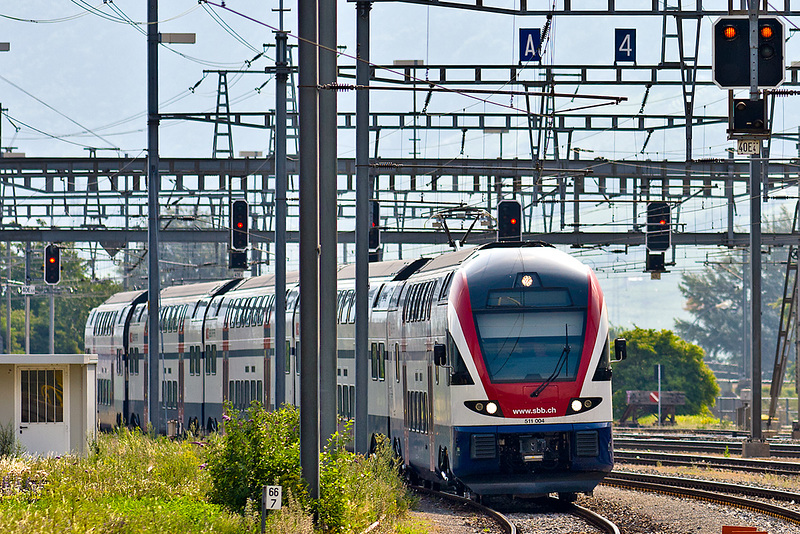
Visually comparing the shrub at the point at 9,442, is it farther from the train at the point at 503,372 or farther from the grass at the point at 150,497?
the train at the point at 503,372

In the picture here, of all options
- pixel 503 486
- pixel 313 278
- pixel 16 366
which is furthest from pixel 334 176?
pixel 16 366

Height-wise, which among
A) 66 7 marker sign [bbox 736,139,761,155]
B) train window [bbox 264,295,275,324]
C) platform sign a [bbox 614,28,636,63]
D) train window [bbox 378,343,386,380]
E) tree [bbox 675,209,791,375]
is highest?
platform sign a [bbox 614,28,636,63]

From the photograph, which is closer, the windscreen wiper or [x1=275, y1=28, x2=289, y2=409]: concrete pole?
the windscreen wiper

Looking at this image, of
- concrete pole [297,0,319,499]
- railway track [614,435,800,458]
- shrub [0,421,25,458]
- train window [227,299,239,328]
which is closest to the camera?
concrete pole [297,0,319,499]

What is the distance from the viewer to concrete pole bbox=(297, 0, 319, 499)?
48.1ft

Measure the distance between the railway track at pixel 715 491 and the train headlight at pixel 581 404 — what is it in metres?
2.96

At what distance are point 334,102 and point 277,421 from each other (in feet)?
14.4

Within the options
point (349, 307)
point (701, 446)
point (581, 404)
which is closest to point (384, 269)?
point (349, 307)

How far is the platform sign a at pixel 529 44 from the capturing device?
3394cm

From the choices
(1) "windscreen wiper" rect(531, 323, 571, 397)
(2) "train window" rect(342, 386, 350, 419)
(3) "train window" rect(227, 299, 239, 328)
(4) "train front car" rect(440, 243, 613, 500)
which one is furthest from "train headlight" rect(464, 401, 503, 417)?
(3) "train window" rect(227, 299, 239, 328)

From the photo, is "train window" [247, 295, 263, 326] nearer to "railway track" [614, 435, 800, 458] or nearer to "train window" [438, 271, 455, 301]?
"railway track" [614, 435, 800, 458]

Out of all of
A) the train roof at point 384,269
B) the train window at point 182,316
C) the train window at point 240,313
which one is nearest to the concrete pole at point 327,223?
the train roof at point 384,269

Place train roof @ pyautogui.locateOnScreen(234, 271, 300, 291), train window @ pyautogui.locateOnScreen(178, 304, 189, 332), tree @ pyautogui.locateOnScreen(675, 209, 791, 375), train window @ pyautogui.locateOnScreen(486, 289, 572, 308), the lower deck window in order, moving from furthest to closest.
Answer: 1. tree @ pyautogui.locateOnScreen(675, 209, 791, 375)
2. train window @ pyautogui.locateOnScreen(178, 304, 189, 332)
3. train roof @ pyautogui.locateOnScreen(234, 271, 300, 291)
4. the lower deck window
5. train window @ pyautogui.locateOnScreen(486, 289, 572, 308)

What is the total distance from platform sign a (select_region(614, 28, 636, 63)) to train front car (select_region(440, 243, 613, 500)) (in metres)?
15.0
